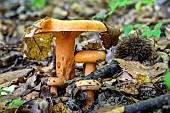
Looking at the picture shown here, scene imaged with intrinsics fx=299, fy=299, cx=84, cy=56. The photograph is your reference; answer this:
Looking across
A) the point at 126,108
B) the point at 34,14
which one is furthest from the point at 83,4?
the point at 126,108

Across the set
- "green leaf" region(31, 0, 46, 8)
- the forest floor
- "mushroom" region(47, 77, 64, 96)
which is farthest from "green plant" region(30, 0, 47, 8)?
"mushroom" region(47, 77, 64, 96)

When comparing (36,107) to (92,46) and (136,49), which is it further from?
(136,49)

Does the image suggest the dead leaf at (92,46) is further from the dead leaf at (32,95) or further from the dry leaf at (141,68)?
the dead leaf at (32,95)

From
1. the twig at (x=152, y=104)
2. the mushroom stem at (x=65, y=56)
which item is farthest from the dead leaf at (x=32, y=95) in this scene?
the twig at (x=152, y=104)

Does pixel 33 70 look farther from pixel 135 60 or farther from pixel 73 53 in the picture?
pixel 135 60

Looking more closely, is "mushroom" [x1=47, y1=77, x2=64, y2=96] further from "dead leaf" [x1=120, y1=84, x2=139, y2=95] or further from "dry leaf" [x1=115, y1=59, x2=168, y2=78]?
"dry leaf" [x1=115, y1=59, x2=168, y2=78]
